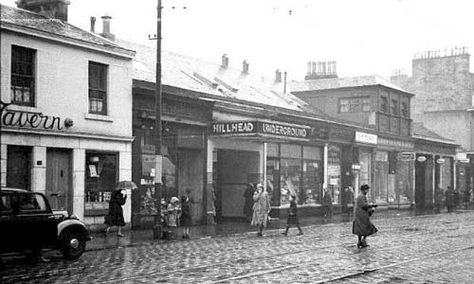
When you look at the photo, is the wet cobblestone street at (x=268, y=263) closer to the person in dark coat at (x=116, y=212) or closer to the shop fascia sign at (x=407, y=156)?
the person in dark coat at (x=116, y=212)

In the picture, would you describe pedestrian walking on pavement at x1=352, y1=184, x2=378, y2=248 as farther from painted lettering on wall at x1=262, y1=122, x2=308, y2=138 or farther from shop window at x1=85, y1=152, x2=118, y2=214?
shop window at x1=85, y1=152, x2=118, y2=214

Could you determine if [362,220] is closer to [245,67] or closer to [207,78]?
[207,78]

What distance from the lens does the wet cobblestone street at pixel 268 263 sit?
11570 millimetres

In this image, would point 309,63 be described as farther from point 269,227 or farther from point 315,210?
point 269,227

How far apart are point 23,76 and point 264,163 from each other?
13537 mm

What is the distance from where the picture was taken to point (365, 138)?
37.8 metres

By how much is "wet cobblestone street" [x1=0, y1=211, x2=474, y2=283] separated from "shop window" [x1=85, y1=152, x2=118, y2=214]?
3.63 m

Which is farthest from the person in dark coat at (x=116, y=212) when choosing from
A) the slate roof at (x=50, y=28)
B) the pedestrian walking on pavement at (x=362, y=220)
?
the pedestrian walking on pavement at (x=362, y=220)

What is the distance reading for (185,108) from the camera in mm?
25484

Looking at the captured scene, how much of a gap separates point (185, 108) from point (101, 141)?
188 inches

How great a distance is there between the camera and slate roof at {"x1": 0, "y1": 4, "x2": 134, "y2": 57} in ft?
62.5

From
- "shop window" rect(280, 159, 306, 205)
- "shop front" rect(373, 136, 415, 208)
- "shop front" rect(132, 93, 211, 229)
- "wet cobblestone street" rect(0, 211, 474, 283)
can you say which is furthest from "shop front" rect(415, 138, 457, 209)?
"wet cobblestone street" rect(0, 211, 474, 283)

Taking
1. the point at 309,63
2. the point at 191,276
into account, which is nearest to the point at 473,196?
the point at 309,63

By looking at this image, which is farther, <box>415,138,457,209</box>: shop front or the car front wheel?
<box>415,138,457,209</box>: shop front
